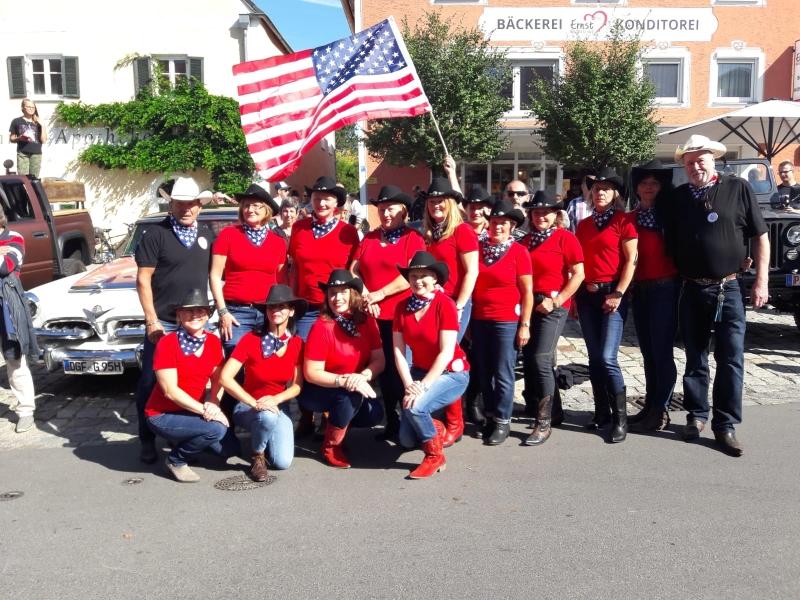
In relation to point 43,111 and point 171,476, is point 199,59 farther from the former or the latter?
point 171,476

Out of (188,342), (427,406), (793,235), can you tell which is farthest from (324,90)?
(793,235)

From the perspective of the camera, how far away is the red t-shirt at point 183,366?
15.5 feet

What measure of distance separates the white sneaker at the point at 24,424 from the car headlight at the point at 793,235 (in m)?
7.79

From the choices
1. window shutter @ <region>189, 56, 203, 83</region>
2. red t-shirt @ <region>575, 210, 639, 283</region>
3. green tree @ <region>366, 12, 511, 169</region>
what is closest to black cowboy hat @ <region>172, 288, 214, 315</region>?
red t-shirt @ <region>575, 210, 639, 283</region>

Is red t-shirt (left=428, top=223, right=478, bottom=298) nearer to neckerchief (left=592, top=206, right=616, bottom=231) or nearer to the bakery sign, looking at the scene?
neckerchief (left=592, top=206, right=616, bottom=231)

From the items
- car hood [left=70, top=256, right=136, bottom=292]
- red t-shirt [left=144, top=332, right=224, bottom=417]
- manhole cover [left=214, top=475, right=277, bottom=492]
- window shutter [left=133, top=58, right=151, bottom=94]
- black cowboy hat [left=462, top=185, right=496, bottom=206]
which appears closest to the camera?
manhole cover [left=214, top=475, right=277, bottom=492]

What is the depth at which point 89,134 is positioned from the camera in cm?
2130

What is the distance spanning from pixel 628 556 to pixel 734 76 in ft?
72.2

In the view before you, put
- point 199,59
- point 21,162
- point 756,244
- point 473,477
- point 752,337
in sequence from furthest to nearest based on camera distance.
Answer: point 199,59 < point 21,162 < point 752,337 < point 756,244 < point 473,477

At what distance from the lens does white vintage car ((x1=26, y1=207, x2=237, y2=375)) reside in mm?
6344

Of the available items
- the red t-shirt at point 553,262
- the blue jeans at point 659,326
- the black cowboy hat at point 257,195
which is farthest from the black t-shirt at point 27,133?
the blue jeans at point 659,326

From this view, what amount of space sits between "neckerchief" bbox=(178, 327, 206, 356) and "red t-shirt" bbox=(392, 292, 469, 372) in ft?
4.21

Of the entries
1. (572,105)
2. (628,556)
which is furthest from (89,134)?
(628,556)

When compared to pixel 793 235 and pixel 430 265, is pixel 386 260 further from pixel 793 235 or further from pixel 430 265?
pixel 793 235
